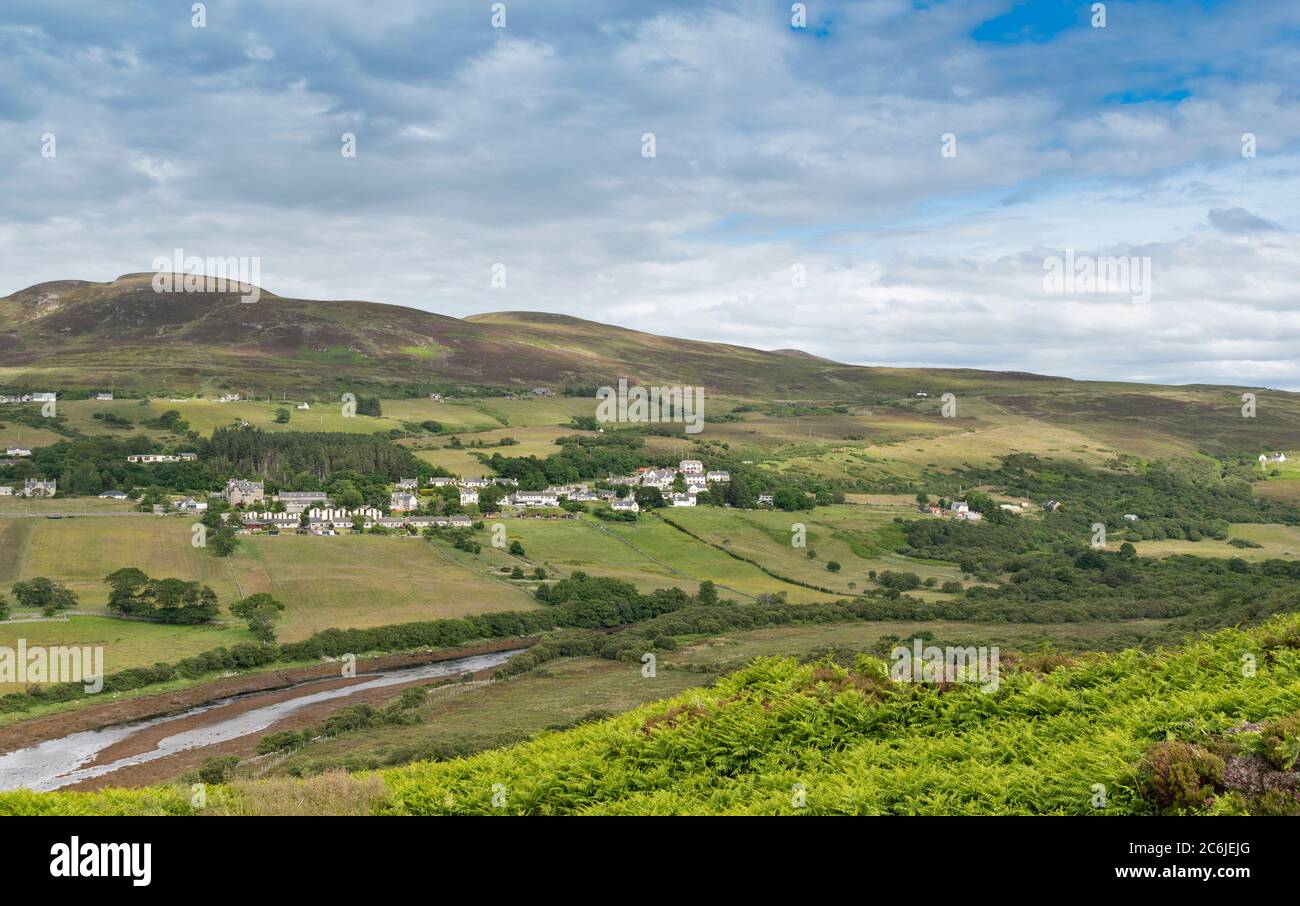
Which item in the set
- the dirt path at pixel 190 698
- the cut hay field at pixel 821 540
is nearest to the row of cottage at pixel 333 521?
the cut hay field at pixel 821 540

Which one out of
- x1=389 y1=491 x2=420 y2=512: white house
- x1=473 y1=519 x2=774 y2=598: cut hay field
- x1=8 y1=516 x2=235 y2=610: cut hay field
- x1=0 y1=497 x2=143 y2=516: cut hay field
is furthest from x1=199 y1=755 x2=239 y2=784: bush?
x1=389 y1=491 x2=420 y2=512: white house

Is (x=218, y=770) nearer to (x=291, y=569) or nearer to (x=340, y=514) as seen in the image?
(x=291, y=569)

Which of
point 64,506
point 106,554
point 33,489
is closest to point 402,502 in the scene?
point 64,506

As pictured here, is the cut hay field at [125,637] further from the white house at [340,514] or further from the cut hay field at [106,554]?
the white house at [340,514]

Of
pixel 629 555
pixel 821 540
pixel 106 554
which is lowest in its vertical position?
pixel 629 555
